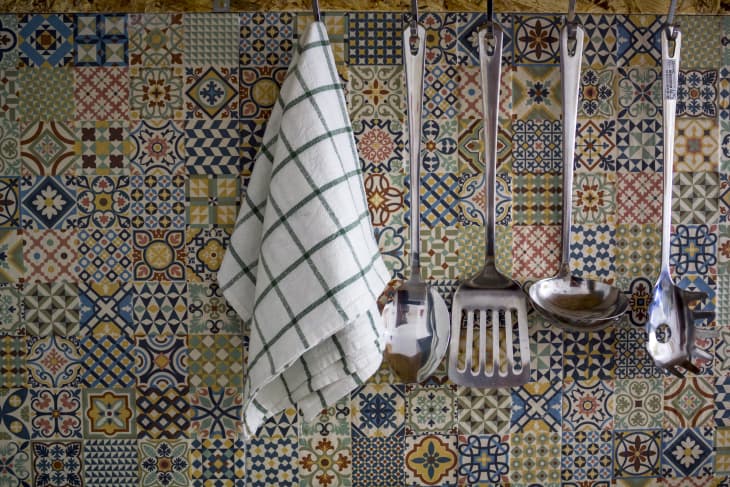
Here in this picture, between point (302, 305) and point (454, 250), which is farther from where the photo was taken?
point (454, 250)

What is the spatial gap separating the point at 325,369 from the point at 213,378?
7.3 inches

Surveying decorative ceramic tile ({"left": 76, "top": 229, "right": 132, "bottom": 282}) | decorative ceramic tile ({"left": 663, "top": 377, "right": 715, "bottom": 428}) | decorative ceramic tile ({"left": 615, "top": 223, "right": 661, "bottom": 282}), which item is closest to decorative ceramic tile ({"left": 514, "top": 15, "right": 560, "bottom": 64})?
decorative ceramic tile ({"left": 615, "top": 223, "right": 661, "bottom": 282})

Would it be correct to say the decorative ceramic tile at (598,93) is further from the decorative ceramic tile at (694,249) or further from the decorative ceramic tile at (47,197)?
the decorative ceramic tile at (47,197)

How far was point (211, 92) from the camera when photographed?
753mm

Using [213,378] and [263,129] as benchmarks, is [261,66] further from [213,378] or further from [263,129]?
[213,378]

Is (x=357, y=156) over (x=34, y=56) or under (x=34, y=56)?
under

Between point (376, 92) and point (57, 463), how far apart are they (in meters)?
0.69

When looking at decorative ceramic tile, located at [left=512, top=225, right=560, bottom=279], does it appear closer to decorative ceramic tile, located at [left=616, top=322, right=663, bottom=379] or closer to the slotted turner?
the slotted turner

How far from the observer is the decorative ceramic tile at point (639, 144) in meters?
0.77

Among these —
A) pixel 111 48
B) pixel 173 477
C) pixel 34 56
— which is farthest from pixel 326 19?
pixel 173 477

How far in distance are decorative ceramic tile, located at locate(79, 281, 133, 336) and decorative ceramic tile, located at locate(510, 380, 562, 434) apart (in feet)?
1.83

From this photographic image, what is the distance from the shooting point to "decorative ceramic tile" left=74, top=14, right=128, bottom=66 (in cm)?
75

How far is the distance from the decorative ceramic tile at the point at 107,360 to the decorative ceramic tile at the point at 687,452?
0.78m

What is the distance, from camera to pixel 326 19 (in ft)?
2.46
